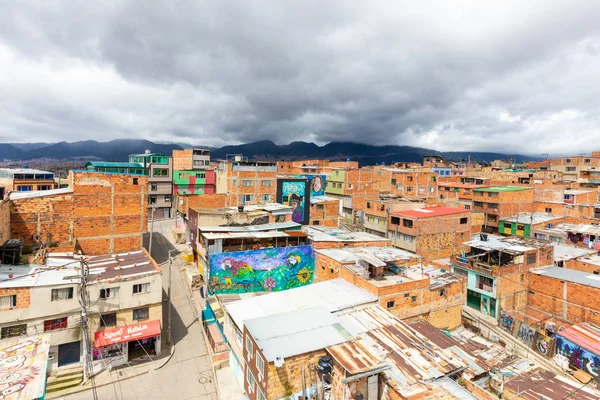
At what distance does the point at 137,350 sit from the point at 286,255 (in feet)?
45.0

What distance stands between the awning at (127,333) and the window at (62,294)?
309cm

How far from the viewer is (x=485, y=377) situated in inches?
585

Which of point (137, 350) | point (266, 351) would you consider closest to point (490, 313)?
point (266, 351)

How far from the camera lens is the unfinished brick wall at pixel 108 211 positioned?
99.3ft

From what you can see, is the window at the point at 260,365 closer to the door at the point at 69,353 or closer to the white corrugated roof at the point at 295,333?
the white corrugated roof at the point at 295,333

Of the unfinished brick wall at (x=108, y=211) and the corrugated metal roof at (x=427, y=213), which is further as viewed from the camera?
the corrugated metal roof at (x=427, y=213)

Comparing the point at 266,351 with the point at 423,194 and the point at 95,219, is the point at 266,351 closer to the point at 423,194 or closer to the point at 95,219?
the point at 95,219

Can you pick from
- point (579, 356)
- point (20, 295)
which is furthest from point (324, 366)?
point (579, 356)

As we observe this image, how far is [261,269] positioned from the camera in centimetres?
2944

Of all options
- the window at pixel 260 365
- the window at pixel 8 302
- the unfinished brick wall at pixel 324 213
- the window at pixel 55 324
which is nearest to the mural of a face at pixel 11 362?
the window at pixel 55 324

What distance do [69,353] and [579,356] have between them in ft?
110

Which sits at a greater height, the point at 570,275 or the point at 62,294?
the point at 62,294

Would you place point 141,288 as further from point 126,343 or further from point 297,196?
point 297,196

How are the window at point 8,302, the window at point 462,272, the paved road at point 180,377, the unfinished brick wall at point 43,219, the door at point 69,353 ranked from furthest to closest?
the window at point 462,272
the unfinished brick wall at point 43,219
the door at point 69,353
the paved road at point 180,377
the window at point 8,302
